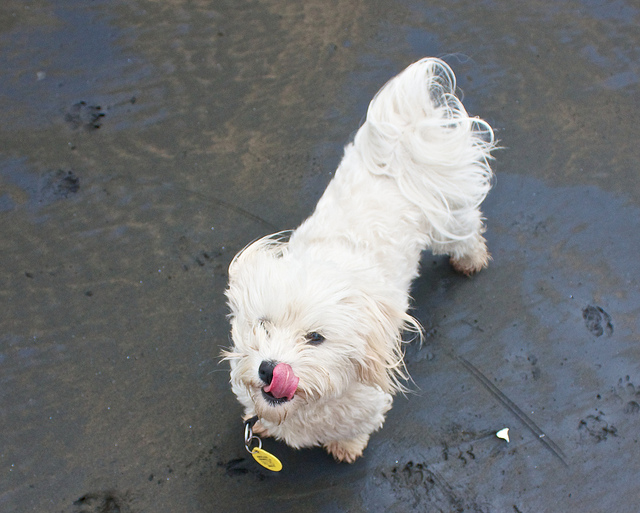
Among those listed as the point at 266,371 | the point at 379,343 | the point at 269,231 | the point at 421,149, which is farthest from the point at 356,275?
the point at 269,231

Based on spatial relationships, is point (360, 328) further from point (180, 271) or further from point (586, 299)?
point (586, 299)

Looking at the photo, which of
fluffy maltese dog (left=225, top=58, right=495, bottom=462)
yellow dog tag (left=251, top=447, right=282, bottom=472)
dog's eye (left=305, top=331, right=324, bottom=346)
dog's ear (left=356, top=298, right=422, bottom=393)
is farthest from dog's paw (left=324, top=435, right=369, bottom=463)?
dog's eye (left=305, top=331, right=324, bottom=346)

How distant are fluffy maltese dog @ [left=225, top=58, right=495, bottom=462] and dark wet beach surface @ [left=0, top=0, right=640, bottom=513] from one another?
39 centimetres

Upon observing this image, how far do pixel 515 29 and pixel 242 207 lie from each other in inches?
102

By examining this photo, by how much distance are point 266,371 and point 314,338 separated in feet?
0.64

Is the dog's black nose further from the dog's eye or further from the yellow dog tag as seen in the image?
the yellow dog tag

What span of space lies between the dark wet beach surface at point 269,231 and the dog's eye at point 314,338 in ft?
3.37

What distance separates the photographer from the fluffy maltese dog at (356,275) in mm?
1569

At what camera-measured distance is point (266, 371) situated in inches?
59.8

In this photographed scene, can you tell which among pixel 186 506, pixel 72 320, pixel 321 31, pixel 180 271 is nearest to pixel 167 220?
pixel 180 271

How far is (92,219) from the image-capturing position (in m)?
2.85

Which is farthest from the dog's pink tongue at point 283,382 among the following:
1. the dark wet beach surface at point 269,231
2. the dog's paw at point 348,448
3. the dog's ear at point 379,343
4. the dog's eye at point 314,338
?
the dark wet beach surface at point 269,231

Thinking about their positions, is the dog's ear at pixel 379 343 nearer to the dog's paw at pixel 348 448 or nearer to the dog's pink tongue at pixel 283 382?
the dog's pink tongue at pixel 283 382

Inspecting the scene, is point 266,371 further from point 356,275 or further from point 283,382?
point 356,275
